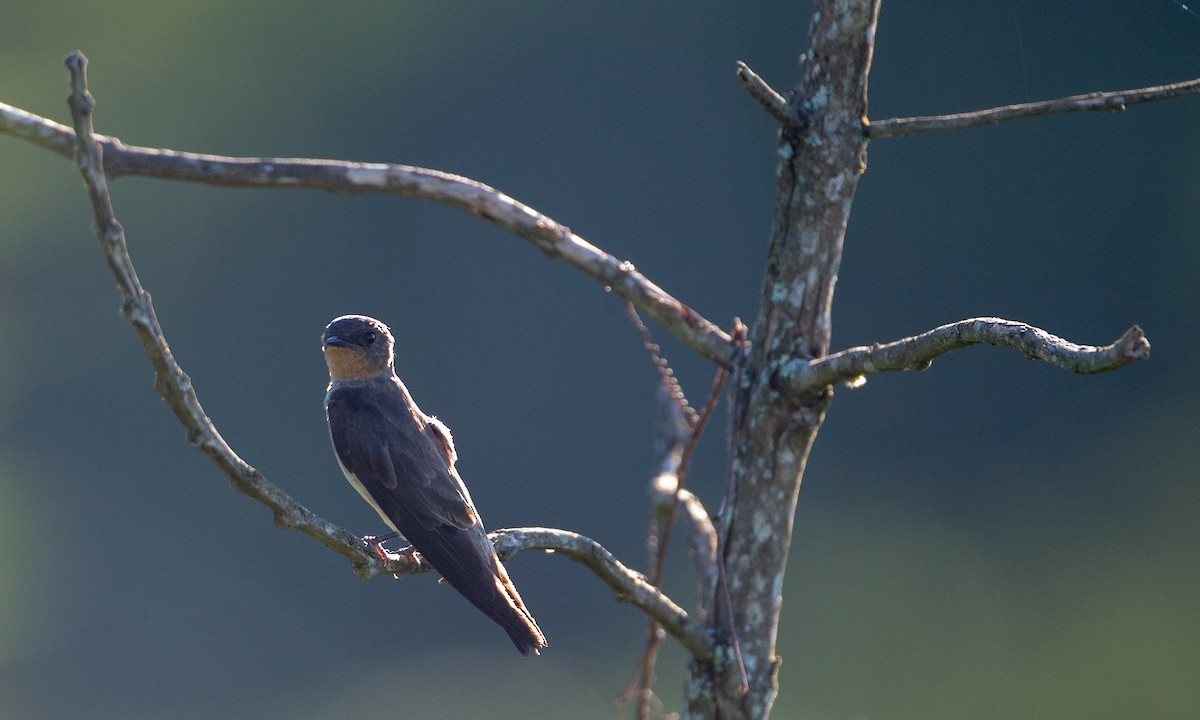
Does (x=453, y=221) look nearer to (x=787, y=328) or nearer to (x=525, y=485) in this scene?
(x=525, y=485)

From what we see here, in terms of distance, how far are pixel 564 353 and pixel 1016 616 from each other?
1264 cm

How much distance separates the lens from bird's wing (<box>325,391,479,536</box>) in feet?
18.0

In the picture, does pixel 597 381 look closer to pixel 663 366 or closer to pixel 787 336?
pixel 663 366

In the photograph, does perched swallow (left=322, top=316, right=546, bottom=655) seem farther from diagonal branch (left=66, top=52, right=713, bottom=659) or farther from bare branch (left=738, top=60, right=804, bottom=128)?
bare branch (left=738, top=60, right=804, bottom=128)

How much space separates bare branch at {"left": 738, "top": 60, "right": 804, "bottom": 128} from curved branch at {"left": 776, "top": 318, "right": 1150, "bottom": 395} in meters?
0.80

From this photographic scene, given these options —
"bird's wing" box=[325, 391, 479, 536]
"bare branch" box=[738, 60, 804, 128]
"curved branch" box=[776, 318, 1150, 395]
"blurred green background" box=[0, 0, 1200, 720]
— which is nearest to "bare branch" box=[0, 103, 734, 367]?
"curved branch" box=[776, 318, 1150, 395]

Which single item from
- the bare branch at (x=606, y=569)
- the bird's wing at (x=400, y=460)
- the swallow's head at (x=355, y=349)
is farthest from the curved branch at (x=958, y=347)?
the swallow's head at (x=355, y=349)

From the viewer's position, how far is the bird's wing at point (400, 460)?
5477 mm

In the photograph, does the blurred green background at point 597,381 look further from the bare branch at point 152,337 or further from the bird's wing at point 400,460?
the bare branch at point 152,337

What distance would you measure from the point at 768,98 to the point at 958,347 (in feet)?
3.49

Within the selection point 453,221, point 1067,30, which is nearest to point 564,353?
point 453,221

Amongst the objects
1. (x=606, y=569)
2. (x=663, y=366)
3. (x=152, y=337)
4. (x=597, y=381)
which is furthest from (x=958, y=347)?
(x=597, y=381)

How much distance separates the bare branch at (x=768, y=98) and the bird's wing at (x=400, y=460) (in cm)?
200

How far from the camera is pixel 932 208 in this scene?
38.2 meters
